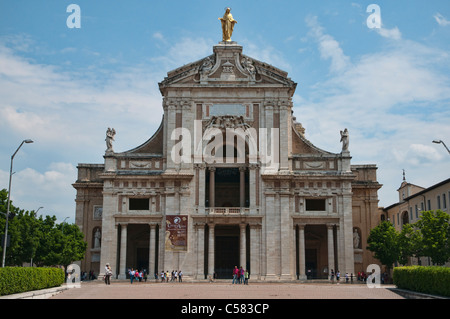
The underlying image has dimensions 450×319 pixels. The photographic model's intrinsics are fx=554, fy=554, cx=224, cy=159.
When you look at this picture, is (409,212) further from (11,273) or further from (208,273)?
(11,273)

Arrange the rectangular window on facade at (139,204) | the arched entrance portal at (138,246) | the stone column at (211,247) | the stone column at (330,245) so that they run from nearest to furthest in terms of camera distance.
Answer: the stone column at (211,247), the stone column at (330,245), the rectangular window on facade at (139,204), the arched entrance portal at (138,246)

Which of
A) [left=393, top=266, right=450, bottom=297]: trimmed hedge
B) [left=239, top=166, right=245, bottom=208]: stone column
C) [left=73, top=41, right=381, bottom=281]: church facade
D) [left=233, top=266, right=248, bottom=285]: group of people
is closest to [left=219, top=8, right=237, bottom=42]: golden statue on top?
[left=73, top=41, right=381, bottom=281]: church facade

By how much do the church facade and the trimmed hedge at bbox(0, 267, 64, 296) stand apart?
19.4 meters

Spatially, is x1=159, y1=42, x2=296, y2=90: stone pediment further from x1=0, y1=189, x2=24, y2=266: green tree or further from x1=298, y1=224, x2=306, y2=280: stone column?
x1=0, y1=189, x2=24, y2=266: green tree

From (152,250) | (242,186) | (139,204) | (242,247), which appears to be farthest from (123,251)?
(242,186)

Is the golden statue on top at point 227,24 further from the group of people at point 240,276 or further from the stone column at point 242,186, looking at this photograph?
the group of people at point 240,276

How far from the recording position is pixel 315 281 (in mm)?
60281

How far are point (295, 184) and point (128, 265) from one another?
22499mm

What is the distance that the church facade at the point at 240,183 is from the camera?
61.2m

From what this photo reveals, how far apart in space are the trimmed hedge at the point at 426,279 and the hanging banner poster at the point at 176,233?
24605mm

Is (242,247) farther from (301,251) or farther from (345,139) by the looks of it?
(345,139)

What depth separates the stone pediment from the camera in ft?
211

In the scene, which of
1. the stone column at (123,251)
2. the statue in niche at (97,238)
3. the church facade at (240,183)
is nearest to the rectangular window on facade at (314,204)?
the church facade at (240,183)
